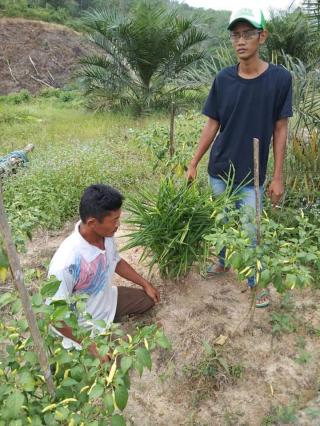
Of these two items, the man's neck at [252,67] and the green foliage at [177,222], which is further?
the green foliage at [177,222]

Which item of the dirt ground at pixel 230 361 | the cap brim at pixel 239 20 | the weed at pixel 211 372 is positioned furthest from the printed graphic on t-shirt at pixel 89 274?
the cap brim at pixel 239 20

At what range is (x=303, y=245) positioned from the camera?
6.03 feet

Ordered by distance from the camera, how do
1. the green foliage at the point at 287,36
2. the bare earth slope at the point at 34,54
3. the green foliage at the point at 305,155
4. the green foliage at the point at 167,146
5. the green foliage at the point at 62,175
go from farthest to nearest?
the bare earth slope at the point at 34,54, the green foliage at the point at 287,36, the green foliage at the point at 62,175, the green foliage at the point at 305,155, the green foliage at the point at 167,146

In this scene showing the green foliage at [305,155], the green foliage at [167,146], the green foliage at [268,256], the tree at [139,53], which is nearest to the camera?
the green foliage at [268,256]

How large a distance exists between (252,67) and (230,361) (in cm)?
154

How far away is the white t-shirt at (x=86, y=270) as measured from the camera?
1875 mm

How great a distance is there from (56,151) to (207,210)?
343cm

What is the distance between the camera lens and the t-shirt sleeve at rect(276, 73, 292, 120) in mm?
2133

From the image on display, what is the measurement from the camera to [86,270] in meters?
1.99

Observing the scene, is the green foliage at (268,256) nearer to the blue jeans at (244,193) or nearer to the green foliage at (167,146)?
the blue jeans at (244,193)

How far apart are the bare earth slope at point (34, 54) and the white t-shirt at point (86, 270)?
17062 millimetres

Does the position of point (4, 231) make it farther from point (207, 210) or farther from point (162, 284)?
point (162, 284)

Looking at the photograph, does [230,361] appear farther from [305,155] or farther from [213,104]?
[305,155]

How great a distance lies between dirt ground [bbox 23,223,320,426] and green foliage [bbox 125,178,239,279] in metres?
0.30
